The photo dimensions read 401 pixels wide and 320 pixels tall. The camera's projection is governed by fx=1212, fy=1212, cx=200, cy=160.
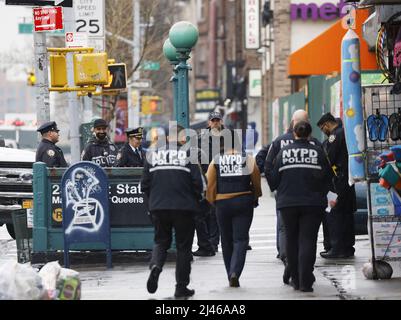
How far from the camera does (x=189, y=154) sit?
12359mm

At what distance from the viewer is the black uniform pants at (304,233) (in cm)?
1275

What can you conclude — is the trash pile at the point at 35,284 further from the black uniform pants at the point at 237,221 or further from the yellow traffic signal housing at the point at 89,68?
the yellow traffic signal housing at the point at 89,68

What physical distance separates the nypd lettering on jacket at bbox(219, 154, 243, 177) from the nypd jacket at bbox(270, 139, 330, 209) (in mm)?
491

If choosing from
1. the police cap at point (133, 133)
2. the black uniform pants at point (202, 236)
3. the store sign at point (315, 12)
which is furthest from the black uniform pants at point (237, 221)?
the store sign at point (315, 12)

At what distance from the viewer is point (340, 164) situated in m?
15.9

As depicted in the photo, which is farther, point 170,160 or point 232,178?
point 232,178

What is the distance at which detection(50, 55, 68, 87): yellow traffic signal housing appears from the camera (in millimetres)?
19703

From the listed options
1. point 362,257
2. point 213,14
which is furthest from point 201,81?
point 362,257

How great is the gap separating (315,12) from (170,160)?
30.1 m

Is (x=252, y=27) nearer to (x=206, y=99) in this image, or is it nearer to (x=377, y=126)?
(x=206, y=99)

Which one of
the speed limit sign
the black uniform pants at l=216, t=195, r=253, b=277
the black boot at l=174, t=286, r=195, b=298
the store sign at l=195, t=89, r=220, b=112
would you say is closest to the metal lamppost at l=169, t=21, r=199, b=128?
the speed limit sign

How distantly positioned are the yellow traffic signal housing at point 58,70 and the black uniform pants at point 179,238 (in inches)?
308

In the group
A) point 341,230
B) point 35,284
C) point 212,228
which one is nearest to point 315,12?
point 212,228

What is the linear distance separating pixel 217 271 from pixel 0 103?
353ft
